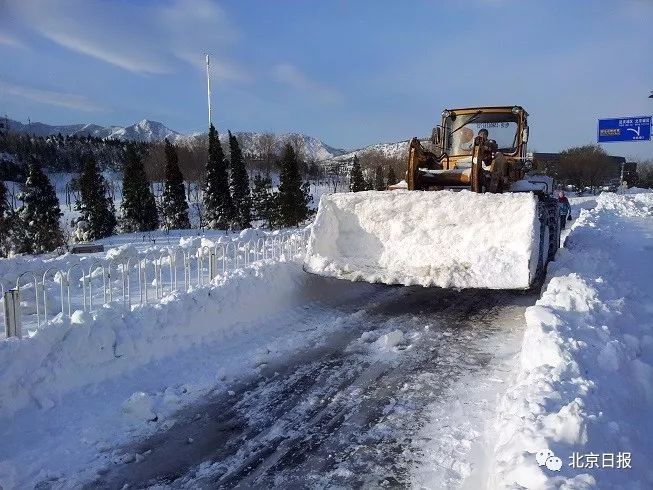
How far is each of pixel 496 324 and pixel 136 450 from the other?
187 inches

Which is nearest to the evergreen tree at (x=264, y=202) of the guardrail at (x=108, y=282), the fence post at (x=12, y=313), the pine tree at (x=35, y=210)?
the pine tree at (x=35, y=210)

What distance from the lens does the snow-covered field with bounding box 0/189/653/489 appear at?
10.4 ft

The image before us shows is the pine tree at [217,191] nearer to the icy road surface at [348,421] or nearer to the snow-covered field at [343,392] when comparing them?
the snow-covered field at [343,392]

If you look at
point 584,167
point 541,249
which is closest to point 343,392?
point 541,249

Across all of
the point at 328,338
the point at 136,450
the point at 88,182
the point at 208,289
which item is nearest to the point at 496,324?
the point at 328,338

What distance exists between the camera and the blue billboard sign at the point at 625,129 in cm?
2733

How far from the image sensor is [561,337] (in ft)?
14.4

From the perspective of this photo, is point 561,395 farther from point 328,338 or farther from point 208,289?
point 208,289

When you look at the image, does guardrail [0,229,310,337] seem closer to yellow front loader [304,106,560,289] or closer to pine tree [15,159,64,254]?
yellow front loader [304,106,560,289]

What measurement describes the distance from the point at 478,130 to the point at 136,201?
3675 cm

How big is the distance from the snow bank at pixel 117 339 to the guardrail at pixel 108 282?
1.33 feet

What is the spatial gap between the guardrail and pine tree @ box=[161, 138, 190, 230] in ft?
106

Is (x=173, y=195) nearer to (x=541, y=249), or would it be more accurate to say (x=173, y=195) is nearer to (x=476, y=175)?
(x=476, y=175)

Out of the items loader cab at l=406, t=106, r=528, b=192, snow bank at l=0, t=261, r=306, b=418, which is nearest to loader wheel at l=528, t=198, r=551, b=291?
loader cab at l=406, t=106, r=528, b=192
